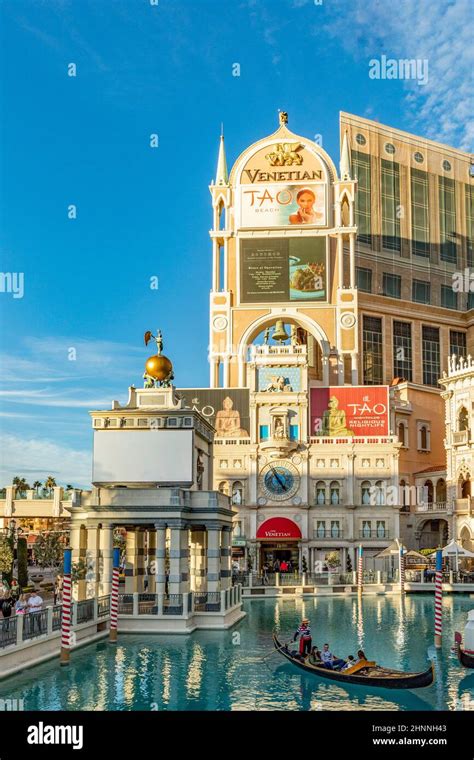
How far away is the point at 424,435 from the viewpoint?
77.4m

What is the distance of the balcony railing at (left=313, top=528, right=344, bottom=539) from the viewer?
67.0 m

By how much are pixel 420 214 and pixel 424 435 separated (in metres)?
29.3

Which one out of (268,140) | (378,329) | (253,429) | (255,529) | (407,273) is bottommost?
(255,529)

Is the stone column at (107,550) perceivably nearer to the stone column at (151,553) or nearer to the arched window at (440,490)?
the stone column at (151,553)

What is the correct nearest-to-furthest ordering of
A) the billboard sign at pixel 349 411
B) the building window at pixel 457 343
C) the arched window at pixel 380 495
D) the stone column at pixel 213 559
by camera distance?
1. the stone column at pixel 213 559
2. the arched window at pixel 380 495
3. the billboard sign at pixel 349 411
4. the building window at pixel 457 343

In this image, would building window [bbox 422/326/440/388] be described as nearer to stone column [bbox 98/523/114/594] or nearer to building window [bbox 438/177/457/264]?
building window [bbox 438/177/457/264]

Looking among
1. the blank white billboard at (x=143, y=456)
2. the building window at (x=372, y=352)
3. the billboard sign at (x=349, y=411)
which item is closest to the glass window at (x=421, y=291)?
the building window at (x=372, y=352)

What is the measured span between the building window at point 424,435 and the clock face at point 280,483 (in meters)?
14.7

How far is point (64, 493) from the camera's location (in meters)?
86.9

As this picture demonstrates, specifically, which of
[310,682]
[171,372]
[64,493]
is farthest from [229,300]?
[310,682]

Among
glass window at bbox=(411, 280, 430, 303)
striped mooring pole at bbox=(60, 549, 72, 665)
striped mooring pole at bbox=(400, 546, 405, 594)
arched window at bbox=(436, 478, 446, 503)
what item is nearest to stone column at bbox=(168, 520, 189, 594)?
striped mooring pole at bbox=(60, 549, 72, 665)

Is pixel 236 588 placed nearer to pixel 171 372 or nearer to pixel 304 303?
pixel 171 372

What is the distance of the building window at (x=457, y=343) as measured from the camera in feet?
296
